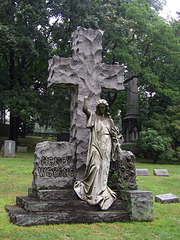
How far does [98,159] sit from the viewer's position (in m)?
6.14

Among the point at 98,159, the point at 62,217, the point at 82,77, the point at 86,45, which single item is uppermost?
the point at 86,45

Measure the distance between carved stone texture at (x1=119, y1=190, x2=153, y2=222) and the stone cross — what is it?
126cm

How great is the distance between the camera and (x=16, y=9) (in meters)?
19.1

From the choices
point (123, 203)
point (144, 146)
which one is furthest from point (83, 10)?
point (123, 203)

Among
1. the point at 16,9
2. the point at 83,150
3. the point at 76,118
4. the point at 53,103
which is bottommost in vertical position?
the point at 83,150

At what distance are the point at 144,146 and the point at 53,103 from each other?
8035 millimetres

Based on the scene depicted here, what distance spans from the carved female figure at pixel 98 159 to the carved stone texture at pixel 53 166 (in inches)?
14.2

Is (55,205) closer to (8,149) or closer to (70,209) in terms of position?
(70,209)

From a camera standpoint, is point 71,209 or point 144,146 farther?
point 144,146

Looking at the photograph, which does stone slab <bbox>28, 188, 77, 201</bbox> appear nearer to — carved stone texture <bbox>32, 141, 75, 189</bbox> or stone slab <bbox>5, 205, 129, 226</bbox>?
carved stone texture <bbox>32, 141, 75, 189</bbox>

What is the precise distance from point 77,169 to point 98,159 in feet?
2.33

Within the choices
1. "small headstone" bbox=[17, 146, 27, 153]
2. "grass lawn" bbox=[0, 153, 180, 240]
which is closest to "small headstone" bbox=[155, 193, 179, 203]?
"grass lawn" bbox=[0, 153, 180, 240]

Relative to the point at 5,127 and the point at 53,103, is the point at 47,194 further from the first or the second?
the point at 5,127

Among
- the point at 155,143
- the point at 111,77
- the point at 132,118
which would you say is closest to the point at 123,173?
the point at 111,77
